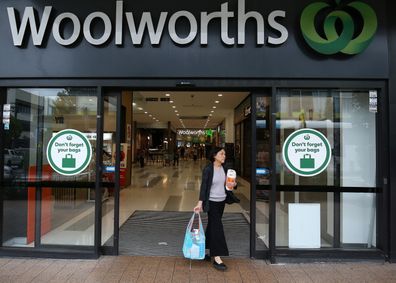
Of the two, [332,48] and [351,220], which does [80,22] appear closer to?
[332,48]

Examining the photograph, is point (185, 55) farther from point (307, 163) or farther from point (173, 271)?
point (173, 271)

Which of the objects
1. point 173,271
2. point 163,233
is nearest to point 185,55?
point 173,271

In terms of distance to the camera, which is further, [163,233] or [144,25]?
[163,233]

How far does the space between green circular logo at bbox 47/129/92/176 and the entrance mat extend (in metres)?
1.35

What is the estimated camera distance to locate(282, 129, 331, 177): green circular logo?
458 centimetres

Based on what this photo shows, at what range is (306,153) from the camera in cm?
459

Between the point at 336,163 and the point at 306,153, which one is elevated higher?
the point at 306,153

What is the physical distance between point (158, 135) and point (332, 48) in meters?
35.2

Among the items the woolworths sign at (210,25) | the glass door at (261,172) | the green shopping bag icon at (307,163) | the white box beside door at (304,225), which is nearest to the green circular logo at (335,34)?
the woolworths sign at (210,25)

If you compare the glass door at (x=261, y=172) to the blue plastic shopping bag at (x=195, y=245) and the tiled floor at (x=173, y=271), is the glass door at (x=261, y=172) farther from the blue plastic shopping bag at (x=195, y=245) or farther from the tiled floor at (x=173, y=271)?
the blue plastic shopping bag at (x=195, y=245)

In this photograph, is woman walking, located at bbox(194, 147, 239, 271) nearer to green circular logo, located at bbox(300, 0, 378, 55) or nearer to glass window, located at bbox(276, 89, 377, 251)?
glass window, located at bbox(276, 89, 377, 251)

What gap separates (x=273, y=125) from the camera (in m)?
4.58

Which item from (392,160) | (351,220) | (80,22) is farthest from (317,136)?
(80,22)

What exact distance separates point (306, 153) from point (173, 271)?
7.55 feet
